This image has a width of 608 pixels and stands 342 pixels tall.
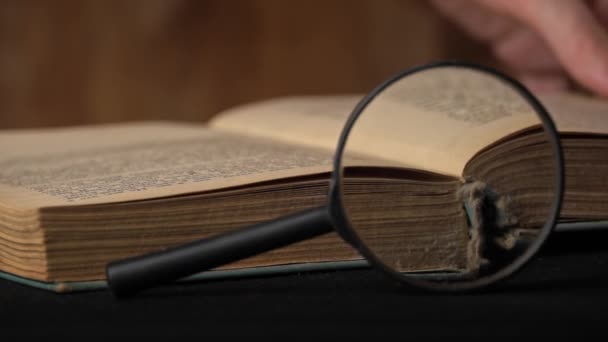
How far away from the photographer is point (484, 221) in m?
0.90

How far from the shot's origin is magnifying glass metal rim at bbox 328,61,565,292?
765mm

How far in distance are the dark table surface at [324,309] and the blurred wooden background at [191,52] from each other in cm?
151

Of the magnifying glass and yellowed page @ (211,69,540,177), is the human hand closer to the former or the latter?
yellowed page @ (211,69,540,177)

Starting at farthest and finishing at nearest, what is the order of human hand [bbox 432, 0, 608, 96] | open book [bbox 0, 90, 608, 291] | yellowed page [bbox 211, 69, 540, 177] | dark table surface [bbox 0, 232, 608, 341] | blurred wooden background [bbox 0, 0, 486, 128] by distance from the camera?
blurred wooden background [bbox 0, 0, 486, 128], human hand [bbox 432, 0, 608, 96], yellowed page [bbox 211, 69, 540, 177], open book [bbox 0, 90, 608, 291], dark table surface [bbox 0, 232, 608, 341]

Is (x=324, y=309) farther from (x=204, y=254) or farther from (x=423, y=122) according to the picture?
(x=423, y=122)

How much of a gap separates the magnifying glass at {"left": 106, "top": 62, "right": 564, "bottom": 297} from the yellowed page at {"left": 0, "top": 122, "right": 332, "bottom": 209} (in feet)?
0.23

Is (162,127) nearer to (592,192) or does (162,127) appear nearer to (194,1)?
(592,192)

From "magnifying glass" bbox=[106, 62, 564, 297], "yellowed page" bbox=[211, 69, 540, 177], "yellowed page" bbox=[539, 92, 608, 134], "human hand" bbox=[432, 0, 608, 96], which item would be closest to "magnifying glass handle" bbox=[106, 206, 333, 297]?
"magnifying glass" bbox=[106, 62, 564, 297]

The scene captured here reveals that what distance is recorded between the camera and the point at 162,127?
1498 millimetres

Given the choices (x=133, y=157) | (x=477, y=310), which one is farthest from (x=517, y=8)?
(x=477, y=310)

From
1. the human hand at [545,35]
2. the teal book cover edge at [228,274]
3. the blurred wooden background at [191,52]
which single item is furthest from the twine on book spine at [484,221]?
the blurred wooden background at [191,52]

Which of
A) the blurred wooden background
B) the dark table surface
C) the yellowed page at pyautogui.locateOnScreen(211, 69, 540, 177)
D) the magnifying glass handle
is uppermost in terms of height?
the blurred wooden background

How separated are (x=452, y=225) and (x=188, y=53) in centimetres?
163

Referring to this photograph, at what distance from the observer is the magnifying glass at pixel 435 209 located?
31.1 inches
